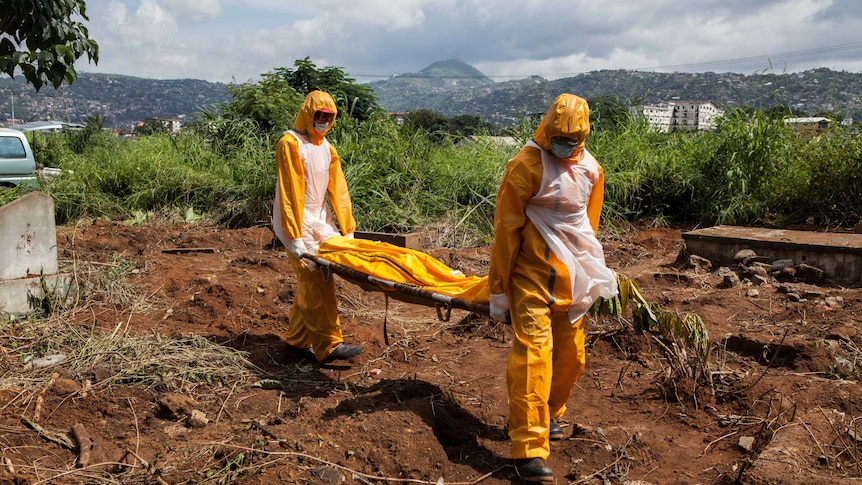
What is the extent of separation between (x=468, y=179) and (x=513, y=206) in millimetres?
6670

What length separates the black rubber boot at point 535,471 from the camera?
3002 mm

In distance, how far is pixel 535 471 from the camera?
301 cm

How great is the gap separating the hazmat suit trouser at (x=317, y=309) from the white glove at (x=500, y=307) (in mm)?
1604

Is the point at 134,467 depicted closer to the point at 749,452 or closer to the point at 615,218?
the point at 749,452

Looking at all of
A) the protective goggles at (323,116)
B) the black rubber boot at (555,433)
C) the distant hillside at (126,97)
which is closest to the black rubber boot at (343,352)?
the protective goggles at (323,116)

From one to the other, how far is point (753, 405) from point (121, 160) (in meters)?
10.5

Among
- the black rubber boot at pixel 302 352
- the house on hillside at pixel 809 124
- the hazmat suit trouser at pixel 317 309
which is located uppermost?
the house on hillside at pixel 809 124

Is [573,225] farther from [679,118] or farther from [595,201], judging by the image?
[679,118]

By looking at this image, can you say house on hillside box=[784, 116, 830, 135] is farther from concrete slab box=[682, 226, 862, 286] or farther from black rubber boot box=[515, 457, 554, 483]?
black rubber boot box=[515, 457, 554, 483]

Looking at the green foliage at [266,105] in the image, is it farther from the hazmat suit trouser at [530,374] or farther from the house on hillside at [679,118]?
the hazmat suit trouser at [530,374]

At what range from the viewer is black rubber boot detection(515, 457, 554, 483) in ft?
9.85

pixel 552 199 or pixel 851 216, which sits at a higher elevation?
pixel 552 199

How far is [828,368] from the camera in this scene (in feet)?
14.3

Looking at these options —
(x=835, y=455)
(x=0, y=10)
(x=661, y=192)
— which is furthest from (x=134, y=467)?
(x=661, y=192)
